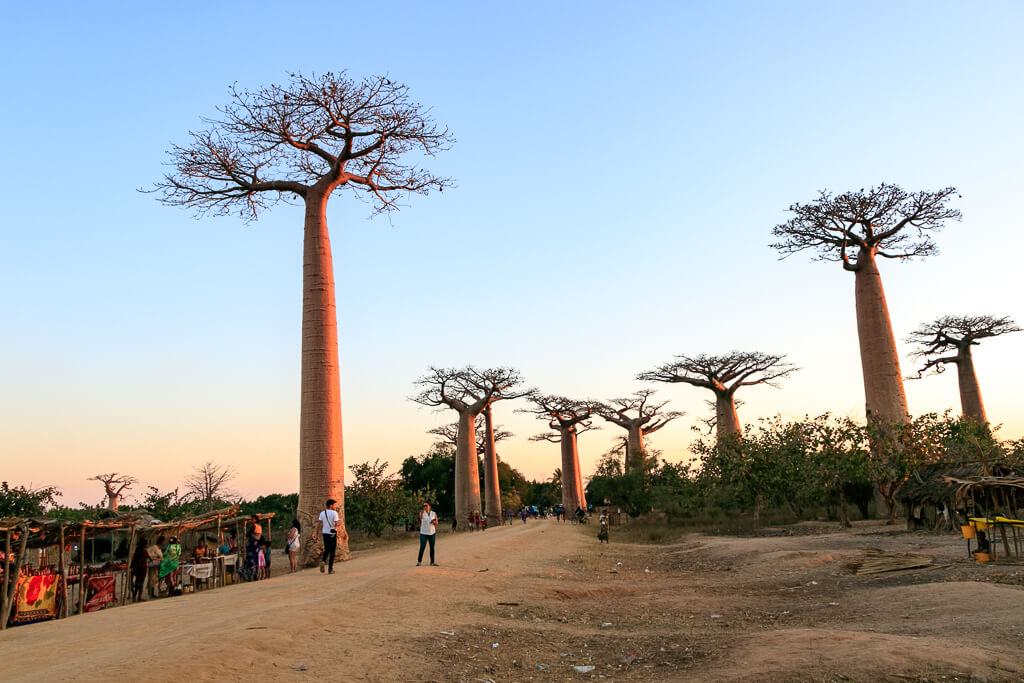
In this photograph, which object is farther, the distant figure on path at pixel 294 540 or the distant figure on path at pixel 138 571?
the distant figure on path at pixel 294 540

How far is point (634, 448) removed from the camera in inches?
1662

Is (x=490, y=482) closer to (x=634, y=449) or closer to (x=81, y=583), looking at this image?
(x=634, y=449)

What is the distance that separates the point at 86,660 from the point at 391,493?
2073 cm

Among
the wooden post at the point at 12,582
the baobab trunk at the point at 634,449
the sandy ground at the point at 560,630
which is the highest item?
the baobab trunk at the point at 634,449

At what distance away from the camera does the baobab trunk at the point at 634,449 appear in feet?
128

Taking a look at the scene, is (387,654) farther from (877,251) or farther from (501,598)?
(877,251)

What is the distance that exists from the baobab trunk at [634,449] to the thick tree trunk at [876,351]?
18.1 meters

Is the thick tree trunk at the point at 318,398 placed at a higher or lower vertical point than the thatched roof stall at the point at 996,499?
higher

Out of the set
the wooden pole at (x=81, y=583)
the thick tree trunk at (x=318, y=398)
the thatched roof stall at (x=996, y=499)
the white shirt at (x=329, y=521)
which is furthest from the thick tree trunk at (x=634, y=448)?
the wooden pole at (x=81, y=583)

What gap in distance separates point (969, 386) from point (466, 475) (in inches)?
866

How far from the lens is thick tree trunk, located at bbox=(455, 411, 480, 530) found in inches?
1227

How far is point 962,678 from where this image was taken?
3998mm

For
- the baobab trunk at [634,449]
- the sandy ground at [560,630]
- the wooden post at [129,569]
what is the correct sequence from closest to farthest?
the sandy ground at [560,630], the wooden post at [129,569], the baobab trunk at [634,449]

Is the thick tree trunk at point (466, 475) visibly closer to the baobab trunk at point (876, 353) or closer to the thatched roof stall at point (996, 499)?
the baobab trunk at point (876, 353)
